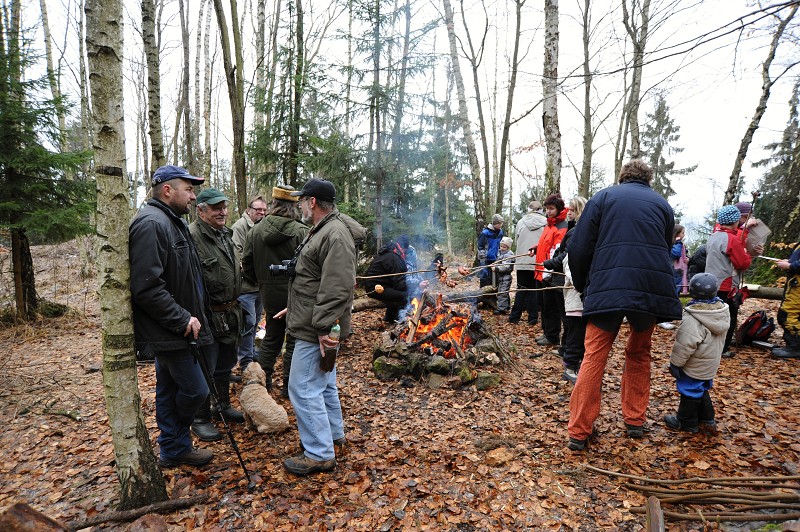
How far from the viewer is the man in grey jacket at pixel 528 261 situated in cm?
802

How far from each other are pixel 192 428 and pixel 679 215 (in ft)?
88.0

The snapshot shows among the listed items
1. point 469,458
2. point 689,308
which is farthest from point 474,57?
point 469,458

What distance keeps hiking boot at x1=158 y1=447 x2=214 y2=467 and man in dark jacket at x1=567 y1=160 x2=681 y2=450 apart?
10.9 feet

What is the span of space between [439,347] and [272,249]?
276 centimetres

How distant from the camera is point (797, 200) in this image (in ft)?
25.5

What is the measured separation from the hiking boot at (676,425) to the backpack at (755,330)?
145 inches

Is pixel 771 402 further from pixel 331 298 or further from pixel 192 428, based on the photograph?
pixel 192 428

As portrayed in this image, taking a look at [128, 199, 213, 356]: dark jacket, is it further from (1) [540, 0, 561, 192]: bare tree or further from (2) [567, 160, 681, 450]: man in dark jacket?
(1) [540, 0, 561, 192]: bare tree

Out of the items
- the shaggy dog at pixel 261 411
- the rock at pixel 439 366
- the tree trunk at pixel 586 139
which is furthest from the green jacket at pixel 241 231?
the tree trunk at pixel 586 139

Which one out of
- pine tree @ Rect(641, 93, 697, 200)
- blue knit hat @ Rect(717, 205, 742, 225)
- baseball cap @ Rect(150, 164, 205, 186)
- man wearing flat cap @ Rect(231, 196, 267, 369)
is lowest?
man wearing flat cap @ Rect(231, 196, 267, 369)

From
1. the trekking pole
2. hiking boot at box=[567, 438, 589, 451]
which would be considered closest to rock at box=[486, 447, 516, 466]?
hiking boot at box=[567, 438, 589, 451]

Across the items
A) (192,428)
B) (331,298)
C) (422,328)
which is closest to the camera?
(331,298)

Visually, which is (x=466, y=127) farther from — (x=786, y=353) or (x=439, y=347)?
(x=786, y=353)

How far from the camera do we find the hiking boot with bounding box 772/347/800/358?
5827 millimetres
